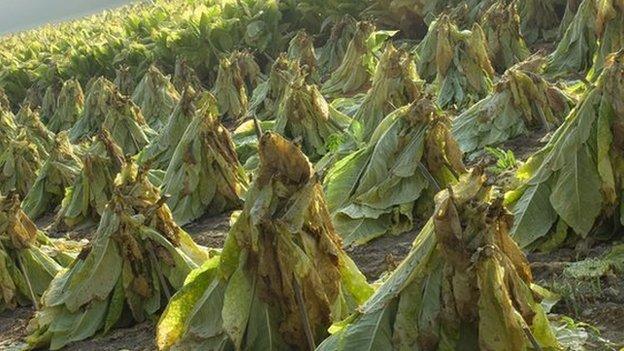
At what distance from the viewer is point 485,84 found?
332 inches

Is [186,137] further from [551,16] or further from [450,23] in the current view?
[551,16]

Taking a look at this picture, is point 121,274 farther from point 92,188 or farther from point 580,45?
point 580,45

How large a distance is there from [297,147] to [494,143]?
3.21 meters

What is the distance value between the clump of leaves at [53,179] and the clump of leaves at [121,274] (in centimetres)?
393

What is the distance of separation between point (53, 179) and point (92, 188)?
1450 mm

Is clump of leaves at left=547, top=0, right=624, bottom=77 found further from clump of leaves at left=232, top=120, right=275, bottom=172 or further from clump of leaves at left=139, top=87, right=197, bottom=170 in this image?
clump of leaves at left=139, top=87, right=197, bottom=170

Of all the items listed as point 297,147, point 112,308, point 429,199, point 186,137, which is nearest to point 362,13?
point 186,137

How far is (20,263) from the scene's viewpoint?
6008 millimetres

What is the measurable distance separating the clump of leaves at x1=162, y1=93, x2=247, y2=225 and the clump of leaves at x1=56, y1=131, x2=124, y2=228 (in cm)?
59

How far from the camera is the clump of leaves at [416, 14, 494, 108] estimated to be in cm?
836

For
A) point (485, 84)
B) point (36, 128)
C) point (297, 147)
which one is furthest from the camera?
point (36, 128)

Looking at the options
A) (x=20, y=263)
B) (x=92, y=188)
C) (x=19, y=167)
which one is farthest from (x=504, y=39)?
(x=20, y=263)

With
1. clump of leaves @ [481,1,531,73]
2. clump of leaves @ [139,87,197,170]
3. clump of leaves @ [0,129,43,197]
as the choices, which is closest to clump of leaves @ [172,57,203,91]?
clump of leaves @ [0,129,43,197]

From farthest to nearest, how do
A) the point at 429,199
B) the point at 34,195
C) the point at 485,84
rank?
1. the point at 34,195
2. the point at 485,84
3. the point at 429,199
